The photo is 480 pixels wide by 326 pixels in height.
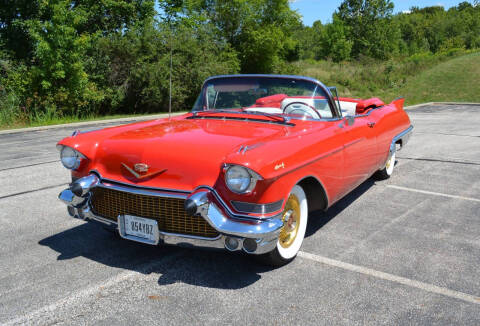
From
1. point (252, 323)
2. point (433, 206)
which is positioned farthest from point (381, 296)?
point (433, 206)

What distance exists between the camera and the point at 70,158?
3658 mm

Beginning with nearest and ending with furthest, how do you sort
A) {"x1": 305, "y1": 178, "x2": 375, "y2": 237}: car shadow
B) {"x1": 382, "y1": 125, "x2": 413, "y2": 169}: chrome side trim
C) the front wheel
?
the front wheel → {"x1": 305, "y1": 178, "x2": 375, "y2": 237}: car shadow → {"x1": 382, "y1": 125, "x2": 413, "y2": 169}: chrome side trim

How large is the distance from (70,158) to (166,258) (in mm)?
1176


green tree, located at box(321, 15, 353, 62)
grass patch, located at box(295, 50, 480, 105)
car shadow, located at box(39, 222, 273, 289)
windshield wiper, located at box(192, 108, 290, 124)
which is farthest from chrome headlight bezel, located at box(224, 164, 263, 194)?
green tree, located at box(321, 15, 353, 62)

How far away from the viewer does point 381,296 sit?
9.64ft

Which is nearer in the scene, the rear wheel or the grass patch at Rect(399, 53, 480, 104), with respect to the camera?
the rear wheel

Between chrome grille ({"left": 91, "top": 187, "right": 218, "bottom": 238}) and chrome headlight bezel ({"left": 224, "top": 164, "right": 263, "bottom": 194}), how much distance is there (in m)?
0.35

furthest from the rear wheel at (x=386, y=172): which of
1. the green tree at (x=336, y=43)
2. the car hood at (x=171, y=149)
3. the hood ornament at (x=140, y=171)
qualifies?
the green tree at (x=336, y=43)

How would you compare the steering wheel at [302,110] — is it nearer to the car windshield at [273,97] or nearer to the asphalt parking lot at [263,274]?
the car windshield at [273,97]

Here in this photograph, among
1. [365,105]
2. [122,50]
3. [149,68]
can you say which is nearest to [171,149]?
[365,105]

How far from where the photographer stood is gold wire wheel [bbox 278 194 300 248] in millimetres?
3395

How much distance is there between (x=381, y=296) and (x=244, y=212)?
1.09 m

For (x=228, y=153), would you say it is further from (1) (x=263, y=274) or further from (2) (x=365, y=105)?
(2) (x=365, y=105)

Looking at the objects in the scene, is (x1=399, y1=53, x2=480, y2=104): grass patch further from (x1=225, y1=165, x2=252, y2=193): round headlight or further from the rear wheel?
(x1=225, y1=165, x2=252, y2=193): round headlight
